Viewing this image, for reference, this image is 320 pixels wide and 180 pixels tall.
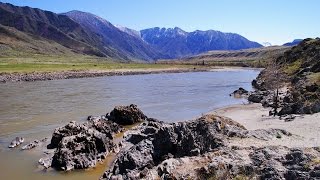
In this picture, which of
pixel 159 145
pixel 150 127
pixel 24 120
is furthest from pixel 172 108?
pixel 159 145

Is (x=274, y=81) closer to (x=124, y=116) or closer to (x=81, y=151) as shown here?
(x=124, y=116)

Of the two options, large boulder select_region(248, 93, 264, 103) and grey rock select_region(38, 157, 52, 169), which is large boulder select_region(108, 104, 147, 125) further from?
large boulder select_region(248, 93, 264, 103)

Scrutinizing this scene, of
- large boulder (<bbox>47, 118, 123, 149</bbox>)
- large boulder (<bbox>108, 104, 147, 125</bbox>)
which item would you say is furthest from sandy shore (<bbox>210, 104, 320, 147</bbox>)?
large boulder (<bbox>47, 118, 123, 149</bbox>)

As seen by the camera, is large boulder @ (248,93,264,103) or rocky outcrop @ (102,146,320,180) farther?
large boulder @ (248,93,264,103)

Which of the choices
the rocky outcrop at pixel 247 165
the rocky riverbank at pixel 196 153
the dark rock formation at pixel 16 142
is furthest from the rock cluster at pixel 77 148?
the rocky outcrop at pixel 247 165

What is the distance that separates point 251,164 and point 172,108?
42.9m

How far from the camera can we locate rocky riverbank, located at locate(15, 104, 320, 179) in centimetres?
1455

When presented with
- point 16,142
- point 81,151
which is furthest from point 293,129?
point 16,142

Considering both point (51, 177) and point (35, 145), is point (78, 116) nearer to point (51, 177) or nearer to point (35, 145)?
point (35, 145)

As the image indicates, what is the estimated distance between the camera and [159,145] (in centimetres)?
2138

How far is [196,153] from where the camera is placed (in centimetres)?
1889

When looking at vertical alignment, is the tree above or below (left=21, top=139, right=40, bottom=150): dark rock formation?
above

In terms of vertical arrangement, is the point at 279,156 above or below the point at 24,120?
above

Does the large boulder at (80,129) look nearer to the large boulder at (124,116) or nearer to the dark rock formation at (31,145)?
the dark rock formation at (31,145)
